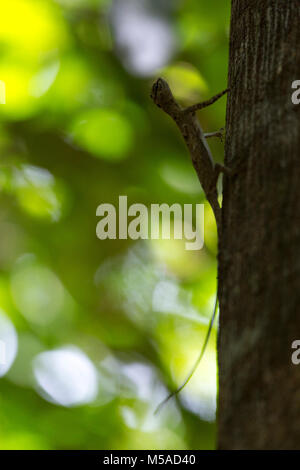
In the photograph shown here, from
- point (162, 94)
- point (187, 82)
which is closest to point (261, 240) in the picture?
point (162, 94)

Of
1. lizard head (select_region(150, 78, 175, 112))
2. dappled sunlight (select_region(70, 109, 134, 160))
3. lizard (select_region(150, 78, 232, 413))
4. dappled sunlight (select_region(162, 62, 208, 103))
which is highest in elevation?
dappled sunlight (select_region(162, 62, 208, 103))

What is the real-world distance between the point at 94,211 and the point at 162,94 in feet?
6.80

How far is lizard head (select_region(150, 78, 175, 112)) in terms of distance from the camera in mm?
3703

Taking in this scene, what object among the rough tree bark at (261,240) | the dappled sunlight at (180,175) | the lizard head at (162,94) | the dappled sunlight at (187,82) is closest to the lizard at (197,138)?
the lizard head at (162,94)

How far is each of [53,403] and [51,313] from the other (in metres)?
0.94

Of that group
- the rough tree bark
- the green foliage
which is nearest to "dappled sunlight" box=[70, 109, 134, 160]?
the green foliage

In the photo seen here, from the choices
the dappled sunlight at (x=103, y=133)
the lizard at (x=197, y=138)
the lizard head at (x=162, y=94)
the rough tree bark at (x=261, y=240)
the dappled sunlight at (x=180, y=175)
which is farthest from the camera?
the dappled sunlight at (x=103, y=133)

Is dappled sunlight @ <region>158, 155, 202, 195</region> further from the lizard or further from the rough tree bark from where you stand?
the rough tree bark

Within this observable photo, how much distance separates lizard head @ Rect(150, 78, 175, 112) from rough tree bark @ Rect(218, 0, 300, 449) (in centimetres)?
132

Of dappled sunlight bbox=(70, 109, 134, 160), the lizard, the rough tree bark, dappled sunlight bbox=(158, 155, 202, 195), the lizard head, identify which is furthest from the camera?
dappled sunlight bbox=(70, 109, 134, 160)

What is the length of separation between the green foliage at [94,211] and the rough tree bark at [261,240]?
10.1 ft

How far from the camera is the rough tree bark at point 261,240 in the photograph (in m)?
1.59

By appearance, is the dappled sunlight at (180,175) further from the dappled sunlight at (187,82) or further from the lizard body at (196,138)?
the lizard body at (196,138)

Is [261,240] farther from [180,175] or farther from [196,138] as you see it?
[180,175]
